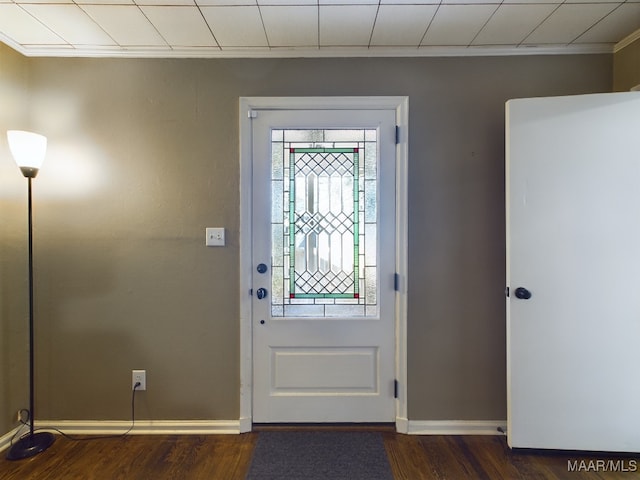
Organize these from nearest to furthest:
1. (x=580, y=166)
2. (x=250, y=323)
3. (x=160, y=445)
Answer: (x=580, y=166) < (x=160, y=445) < (x=250, y=323)

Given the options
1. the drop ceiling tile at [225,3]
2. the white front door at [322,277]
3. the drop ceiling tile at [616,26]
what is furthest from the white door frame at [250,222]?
the drop ceiling tile at [616,26]

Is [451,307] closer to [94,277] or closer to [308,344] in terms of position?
[308,344]

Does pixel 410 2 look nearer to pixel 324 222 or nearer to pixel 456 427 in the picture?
pixel 324 222

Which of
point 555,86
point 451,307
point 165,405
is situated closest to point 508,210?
point 451,307

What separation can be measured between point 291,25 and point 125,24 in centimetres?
91

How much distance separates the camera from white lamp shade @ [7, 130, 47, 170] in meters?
1.71

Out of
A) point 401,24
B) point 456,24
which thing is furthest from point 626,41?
point 401,24

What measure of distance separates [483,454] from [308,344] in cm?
119

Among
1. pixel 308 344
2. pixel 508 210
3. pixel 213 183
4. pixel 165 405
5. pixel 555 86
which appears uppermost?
pixel 555 86

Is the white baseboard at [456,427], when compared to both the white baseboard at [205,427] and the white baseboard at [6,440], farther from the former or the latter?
the white baseboard at [6,440]

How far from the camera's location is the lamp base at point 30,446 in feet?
5.89

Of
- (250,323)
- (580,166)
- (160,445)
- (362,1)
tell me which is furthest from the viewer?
(250,323)

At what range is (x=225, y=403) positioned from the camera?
204 cm

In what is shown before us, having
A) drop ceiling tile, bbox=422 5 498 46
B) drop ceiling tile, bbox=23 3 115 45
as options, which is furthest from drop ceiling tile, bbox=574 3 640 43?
drop ceiling tile, bbox=23 3 115 45
